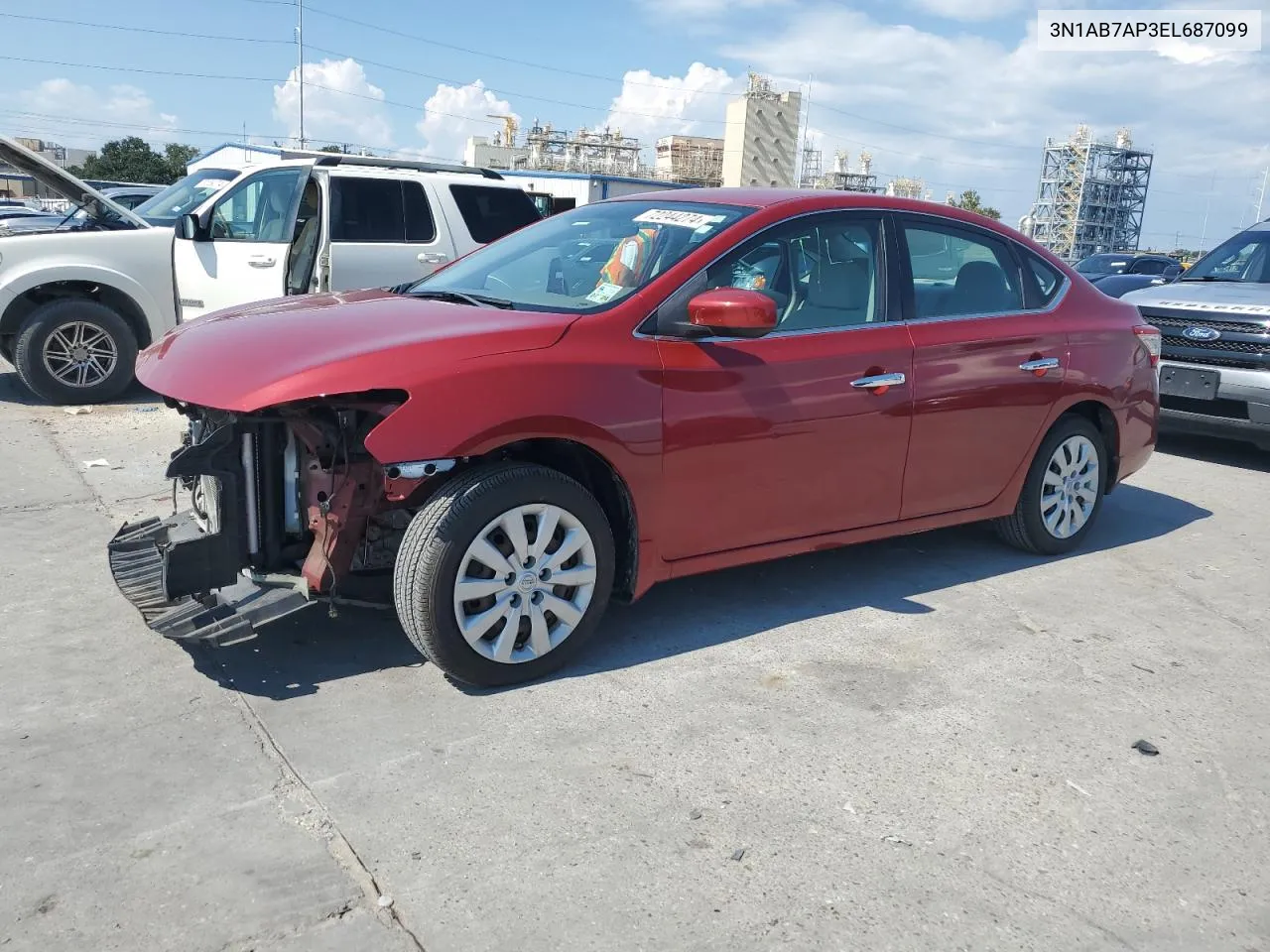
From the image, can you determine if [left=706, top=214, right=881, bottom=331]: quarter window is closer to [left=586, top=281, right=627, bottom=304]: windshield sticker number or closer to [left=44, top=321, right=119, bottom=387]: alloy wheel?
[left=586, top=281, right=627, bottom=304]: windshield sticker number

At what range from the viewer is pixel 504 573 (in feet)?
11.8

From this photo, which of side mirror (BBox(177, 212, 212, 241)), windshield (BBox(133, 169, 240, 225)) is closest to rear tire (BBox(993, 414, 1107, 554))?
side mirror (BBox(177, 212, 212, 241))

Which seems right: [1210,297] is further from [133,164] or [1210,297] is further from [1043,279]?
[133,164]

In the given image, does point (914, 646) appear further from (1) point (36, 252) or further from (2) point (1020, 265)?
(1) point (36, 252)

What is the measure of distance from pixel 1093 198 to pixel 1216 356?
4375 inches

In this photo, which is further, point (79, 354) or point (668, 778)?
point (79, 354)

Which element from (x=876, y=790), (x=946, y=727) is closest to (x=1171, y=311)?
(x=946, y=727)

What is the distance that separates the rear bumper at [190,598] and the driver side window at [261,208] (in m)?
4.92

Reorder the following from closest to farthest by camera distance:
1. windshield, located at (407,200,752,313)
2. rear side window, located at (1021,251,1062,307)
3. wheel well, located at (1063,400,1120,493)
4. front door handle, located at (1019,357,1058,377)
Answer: windshield, located at (407,200,752,313)
front door handle, located at (1019,357,1058,377)
rear side window, located at (1021,251,1062,307)
wheel well, located at (1063,400,1120,493)

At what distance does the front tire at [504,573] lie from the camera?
3475 mm

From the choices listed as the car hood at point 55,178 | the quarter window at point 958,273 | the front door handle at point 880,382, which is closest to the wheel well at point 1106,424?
the quarter window at point 958,273

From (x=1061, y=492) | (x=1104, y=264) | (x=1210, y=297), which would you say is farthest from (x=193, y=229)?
(x=1104, y=264)

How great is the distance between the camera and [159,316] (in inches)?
341

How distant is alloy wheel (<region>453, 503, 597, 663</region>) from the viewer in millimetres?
3553
